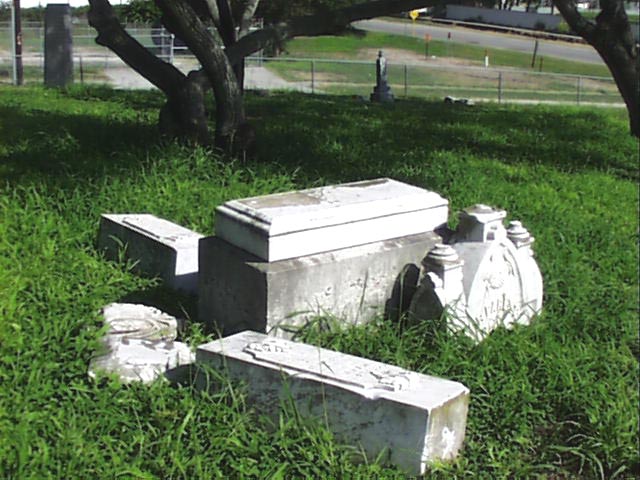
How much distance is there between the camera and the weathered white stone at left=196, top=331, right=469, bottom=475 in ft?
11.0

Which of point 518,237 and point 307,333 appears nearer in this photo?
point 307,333

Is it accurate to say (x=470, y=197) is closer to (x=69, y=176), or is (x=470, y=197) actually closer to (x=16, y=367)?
(x=69, y=176)

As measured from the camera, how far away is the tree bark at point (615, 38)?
9.34m

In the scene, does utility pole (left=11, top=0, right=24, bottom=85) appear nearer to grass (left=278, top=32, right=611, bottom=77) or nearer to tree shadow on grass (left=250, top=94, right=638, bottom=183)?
tree shadow on grass (left=250, top=94, right=638, bottom=183)

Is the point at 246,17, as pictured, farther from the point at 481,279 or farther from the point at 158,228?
the point at 481,279

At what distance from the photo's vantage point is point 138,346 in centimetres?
402

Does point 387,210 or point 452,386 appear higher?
point 387,210

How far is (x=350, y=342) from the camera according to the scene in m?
4.32

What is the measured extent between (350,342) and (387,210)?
781 millimetres

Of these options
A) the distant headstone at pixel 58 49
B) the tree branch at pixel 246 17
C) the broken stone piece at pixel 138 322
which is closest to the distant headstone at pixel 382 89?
the distant headstone at pixel 58 49

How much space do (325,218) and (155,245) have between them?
1.26 meters

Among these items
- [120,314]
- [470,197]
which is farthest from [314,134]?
[120,314]

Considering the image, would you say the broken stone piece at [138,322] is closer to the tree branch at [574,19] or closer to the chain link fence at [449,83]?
the tree branch at [574,19]

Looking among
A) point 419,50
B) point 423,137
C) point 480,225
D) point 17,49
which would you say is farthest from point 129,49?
point 419,50
